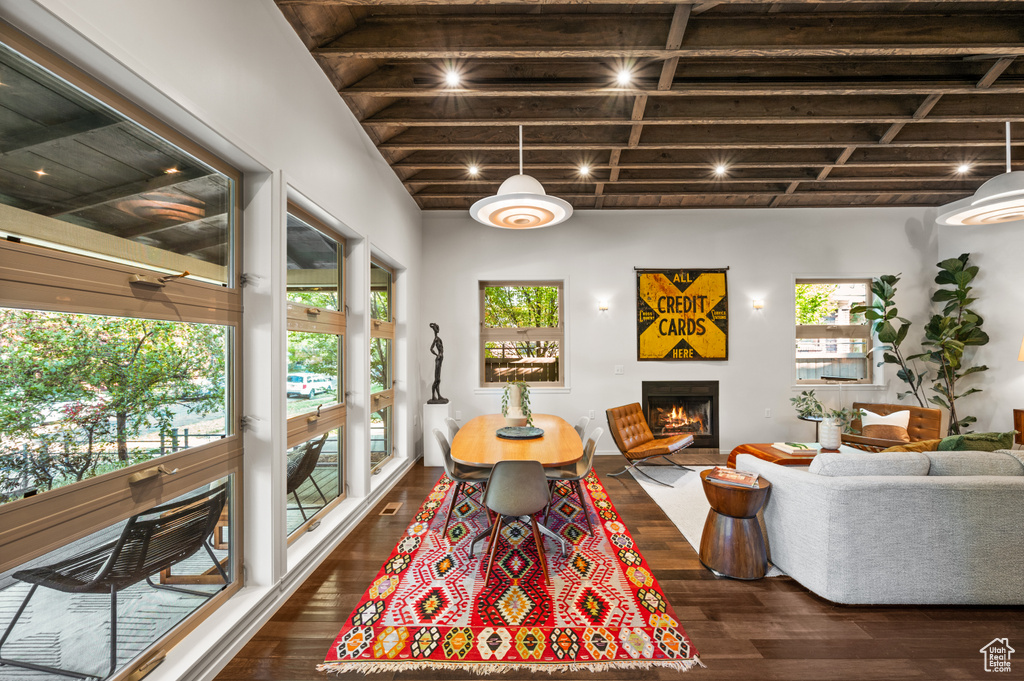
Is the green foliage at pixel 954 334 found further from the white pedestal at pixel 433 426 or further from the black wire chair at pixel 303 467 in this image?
the black wire chair at pixel 303 467

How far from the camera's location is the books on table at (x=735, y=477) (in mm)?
2406

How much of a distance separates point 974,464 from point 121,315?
3.99 metres

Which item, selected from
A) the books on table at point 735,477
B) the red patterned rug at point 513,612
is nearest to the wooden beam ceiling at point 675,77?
the books on table at point 735,477

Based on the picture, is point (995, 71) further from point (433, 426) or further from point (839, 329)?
point (433, 426)

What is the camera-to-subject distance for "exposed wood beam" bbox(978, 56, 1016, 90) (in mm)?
2660

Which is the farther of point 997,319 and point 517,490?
point 997,319

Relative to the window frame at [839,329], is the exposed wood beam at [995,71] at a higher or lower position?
higher

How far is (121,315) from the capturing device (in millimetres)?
1454

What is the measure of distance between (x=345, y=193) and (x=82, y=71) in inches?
67.3

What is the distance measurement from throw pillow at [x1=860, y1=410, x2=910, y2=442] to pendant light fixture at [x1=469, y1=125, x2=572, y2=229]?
156 inches

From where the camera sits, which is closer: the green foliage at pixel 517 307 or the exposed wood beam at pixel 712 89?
the exposed wood beam at pixel 712 89

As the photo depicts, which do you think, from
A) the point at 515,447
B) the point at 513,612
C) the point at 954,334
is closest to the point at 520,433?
the point at 515,447

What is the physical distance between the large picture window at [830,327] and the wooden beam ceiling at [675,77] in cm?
168

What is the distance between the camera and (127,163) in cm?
152
